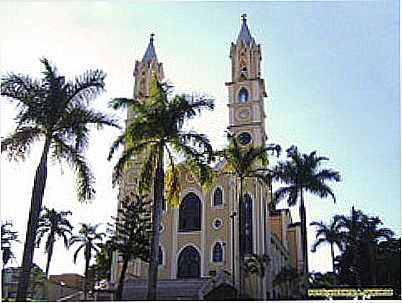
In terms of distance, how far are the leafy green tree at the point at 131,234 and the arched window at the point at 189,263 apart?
349 centimetres

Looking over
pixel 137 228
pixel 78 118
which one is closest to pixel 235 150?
pixel 137 228

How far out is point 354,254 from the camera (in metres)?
25.5

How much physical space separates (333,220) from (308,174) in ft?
13.5

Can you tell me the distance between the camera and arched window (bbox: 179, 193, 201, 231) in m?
28.0

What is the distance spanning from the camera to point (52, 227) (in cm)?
2698

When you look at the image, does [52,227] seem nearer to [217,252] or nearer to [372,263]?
[217,252]

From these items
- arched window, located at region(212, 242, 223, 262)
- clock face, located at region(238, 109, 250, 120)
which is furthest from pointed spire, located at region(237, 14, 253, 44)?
arched window, located at region(212, 242, 223, 262)

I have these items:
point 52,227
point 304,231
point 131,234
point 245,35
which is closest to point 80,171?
point 131,234

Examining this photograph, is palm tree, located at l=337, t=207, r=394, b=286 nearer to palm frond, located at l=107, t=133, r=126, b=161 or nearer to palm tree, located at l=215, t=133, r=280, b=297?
palm tree, located at l=215, t=133, r=280, b=297

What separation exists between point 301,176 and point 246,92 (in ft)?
33.9

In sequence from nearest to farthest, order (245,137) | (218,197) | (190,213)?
(218,197) < (190,213) < (245,137)

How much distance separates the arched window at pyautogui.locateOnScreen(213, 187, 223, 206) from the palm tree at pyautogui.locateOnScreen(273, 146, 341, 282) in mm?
5592

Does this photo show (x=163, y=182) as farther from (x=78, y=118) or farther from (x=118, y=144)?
(x=78, y=118)

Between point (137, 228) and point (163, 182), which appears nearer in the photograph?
point (163, 182)
